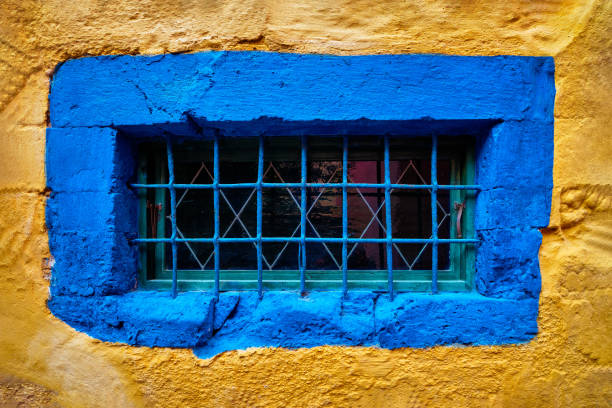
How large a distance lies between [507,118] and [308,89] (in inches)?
33.3

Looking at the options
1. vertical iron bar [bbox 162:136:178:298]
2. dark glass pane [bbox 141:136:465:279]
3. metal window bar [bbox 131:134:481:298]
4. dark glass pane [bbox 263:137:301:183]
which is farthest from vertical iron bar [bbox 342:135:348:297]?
vertical iron bar [bbox 162:136:178:298]

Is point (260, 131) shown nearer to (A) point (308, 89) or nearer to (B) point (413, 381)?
(A) point (308, 89)

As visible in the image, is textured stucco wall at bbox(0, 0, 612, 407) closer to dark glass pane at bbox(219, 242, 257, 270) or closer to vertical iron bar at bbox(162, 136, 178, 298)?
vertical iron bar at bbox(162, 136, 178, 298)

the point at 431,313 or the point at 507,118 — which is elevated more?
the point at 507,118

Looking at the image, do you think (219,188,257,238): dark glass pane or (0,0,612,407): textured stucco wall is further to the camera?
(219,188,257,238): dark glass pane

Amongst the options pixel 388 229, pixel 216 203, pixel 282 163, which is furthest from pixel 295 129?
pixel 388 229

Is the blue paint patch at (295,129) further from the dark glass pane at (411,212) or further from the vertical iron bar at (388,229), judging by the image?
the dark glass pane at (411,212)

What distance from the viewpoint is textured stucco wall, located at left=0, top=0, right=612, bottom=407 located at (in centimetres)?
138

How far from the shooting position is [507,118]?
1.39 meters

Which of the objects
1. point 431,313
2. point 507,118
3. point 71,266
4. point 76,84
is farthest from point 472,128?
point 71,266

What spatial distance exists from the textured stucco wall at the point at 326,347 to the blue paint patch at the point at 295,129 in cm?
6

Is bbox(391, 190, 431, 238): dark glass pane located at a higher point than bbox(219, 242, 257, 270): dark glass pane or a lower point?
higher

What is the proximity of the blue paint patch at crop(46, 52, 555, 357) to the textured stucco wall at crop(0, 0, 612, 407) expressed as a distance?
0.06 m

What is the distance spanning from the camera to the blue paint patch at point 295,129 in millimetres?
1386
